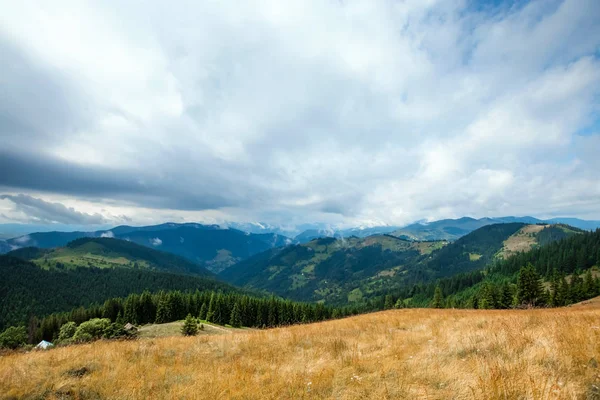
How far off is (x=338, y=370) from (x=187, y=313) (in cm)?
11910

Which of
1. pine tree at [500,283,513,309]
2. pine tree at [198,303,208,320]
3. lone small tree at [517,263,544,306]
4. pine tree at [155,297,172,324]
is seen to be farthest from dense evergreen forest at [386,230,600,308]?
pine tree at [155,297,172,324]

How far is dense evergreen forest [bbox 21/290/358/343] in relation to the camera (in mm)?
102438

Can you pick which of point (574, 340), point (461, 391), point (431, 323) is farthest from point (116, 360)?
point (431, 323)

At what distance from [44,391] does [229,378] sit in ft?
14.6

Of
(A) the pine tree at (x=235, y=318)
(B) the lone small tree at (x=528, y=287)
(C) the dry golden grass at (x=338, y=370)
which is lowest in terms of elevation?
(A) the pine tree at (x=235, y=318)

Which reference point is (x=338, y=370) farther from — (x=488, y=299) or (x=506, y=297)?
(x=506, y=297)

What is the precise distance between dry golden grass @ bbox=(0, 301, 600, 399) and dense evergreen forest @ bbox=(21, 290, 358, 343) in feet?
329

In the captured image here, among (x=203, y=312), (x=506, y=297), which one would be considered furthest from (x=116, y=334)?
(x=506, y=297)

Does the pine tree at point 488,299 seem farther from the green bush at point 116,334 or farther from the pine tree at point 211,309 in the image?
the pine tree at point 211,309

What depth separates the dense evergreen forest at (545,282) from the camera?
69.1 metres

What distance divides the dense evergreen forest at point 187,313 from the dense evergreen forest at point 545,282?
180 ft

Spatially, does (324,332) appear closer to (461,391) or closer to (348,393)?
(348,393)

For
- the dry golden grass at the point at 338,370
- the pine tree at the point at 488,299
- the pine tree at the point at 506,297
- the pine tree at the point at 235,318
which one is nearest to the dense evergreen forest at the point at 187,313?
the pine tree at the point at 235,318

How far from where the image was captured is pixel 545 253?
18125 centimetres
